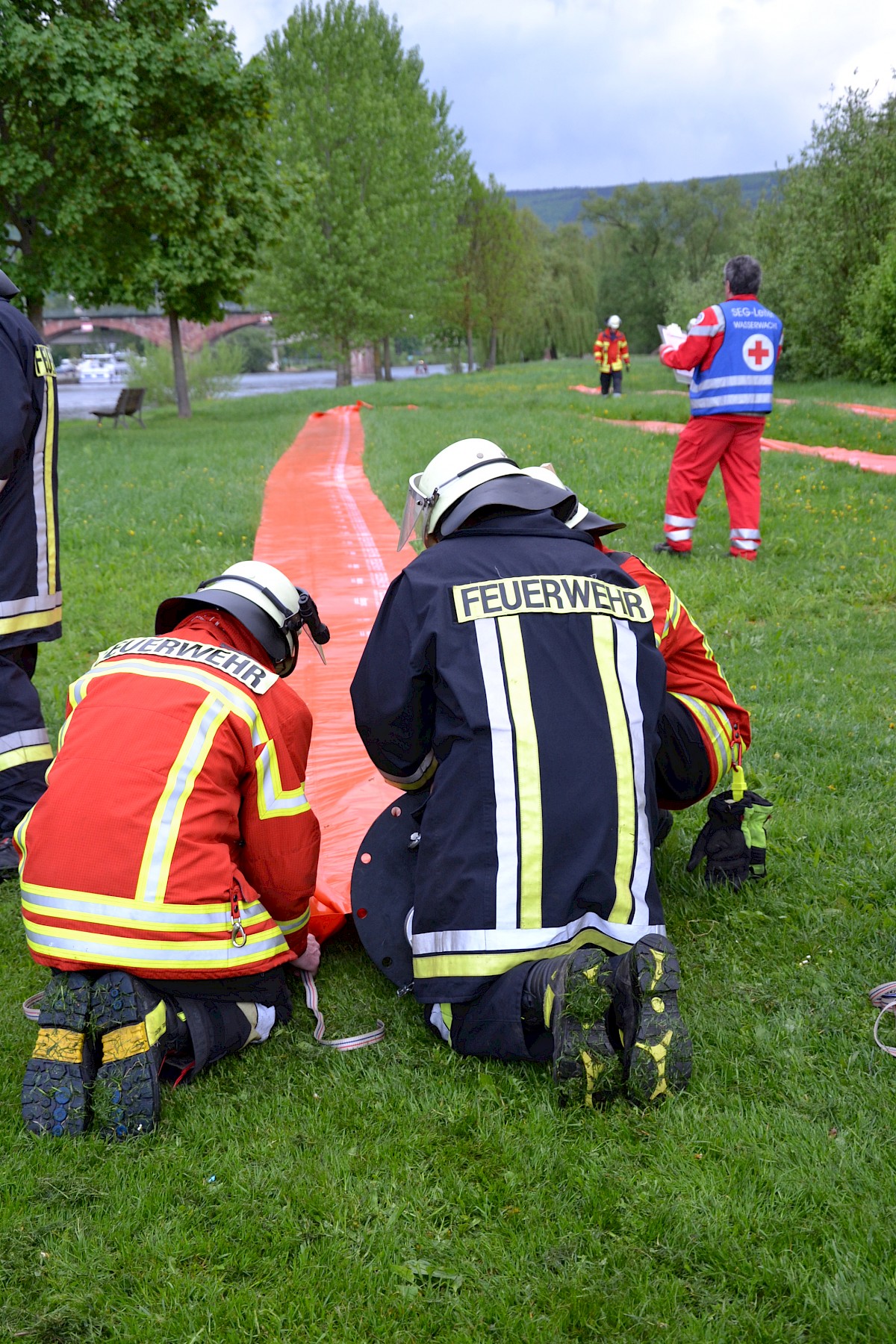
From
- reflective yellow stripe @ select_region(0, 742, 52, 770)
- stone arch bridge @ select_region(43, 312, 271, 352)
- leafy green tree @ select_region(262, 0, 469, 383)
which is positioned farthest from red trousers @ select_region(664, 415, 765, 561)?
stone arch bridge @ select_region(43, 312, 271, 352)

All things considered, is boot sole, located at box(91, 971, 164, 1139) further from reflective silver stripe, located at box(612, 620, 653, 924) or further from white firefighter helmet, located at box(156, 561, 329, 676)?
reflective silver stripe, located at box(612, 620, 653, 924)

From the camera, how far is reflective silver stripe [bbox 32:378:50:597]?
4.25m

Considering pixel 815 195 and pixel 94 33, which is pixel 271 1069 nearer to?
pixel 94 33

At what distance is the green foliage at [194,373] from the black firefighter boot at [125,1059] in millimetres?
32866

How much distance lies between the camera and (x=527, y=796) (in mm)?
2645

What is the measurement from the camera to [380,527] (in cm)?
973

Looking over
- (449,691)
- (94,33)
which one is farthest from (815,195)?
(449,691)

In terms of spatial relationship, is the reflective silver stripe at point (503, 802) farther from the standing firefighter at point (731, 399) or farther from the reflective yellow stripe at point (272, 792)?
the standing firefighter at point (731, 399)

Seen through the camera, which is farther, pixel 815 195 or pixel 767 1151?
pixel 815 195

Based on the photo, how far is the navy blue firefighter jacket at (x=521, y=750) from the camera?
2.65 meters

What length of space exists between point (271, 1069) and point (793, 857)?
2049 millimetres

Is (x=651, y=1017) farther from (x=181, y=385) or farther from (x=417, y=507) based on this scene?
(x=181, y=385)

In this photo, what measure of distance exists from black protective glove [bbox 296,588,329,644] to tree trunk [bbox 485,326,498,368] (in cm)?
5890

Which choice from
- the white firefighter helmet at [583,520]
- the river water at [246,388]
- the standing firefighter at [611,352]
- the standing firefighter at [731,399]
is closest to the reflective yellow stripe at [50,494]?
the white firefighter helmet at [583,520]
